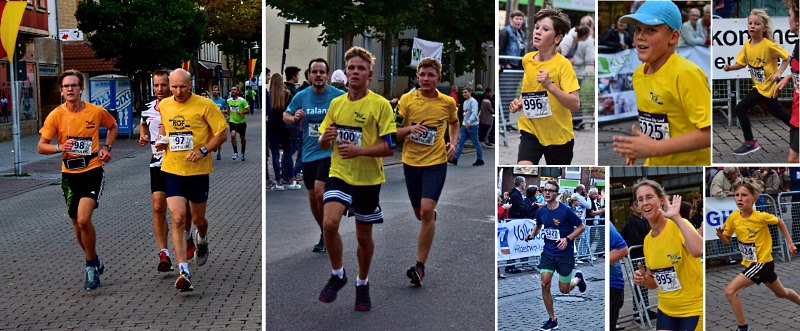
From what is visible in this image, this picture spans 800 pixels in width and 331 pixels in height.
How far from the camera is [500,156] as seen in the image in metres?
3.88

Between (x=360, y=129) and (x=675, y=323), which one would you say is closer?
Result: (x=675, y=323)

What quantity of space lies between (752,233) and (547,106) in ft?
3.13

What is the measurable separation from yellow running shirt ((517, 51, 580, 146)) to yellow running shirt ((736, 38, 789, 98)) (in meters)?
0.63

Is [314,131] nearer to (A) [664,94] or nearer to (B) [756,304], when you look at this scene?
(A) [664,94]

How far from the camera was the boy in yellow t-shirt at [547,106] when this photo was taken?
148 inches

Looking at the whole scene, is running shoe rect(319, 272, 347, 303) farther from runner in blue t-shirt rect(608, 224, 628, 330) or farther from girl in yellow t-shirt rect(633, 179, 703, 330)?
girl in yellow t-shirt rect(633, 179, 703, 330)

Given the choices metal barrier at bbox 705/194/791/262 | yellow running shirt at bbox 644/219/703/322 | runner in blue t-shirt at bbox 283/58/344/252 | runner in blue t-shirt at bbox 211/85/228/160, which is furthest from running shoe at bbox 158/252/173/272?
runner in blue t-shirt at bbox 211/85/228/160

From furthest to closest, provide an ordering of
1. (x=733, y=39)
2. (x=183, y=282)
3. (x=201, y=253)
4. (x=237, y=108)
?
(x=237, y=108) < (x=201, y=253) < (x=183, y=282) < (x=733, y=39)

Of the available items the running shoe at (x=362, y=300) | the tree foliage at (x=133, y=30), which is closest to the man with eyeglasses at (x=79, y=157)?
the running shoe at (x=362, y=300)

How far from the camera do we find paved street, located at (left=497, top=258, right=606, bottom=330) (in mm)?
3898

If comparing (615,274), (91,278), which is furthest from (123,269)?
(615,274)

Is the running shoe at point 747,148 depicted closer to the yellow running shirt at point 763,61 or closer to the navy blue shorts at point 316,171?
the yellow running shirt at point 763,61

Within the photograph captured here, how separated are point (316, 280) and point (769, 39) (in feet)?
6.46

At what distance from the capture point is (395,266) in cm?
422
